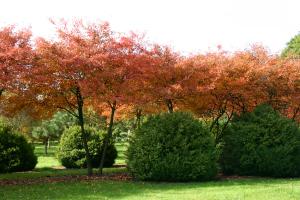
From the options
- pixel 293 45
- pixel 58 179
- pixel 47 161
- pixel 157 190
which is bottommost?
pixel 157 190

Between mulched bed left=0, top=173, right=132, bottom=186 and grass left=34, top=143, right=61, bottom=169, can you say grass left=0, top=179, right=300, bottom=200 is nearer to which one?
mulched bed left=0, top=173, right=132, bottom=186

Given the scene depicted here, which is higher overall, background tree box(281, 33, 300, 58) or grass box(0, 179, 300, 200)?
background tree box(281, 33, 300, 58)

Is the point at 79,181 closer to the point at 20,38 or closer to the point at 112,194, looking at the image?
the point at 112,194

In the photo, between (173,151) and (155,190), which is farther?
(173,151)

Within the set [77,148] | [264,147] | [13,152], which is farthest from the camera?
[77,148]

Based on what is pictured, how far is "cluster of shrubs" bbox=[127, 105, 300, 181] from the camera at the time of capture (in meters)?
16.2

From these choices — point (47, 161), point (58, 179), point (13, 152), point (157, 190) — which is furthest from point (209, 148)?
point (47, 161)

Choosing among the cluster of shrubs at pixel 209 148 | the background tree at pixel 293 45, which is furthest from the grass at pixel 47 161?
the background tree at pixel 293 45

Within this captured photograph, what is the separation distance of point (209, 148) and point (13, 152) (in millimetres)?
9936

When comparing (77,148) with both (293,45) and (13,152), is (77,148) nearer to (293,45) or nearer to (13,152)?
(13,152)

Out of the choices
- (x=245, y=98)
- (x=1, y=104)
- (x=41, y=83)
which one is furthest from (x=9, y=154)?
(x=245, y=98)

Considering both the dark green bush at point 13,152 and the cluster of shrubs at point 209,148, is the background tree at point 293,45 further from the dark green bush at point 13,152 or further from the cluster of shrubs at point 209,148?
the dark green bush at point 13,152

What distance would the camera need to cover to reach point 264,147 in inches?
701

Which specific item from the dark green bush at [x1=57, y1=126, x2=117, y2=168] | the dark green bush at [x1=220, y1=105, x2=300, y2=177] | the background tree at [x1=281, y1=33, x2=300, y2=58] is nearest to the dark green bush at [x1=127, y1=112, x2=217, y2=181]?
the dark green bush at [x1=220, y1=105, x2=300, y2=177]
